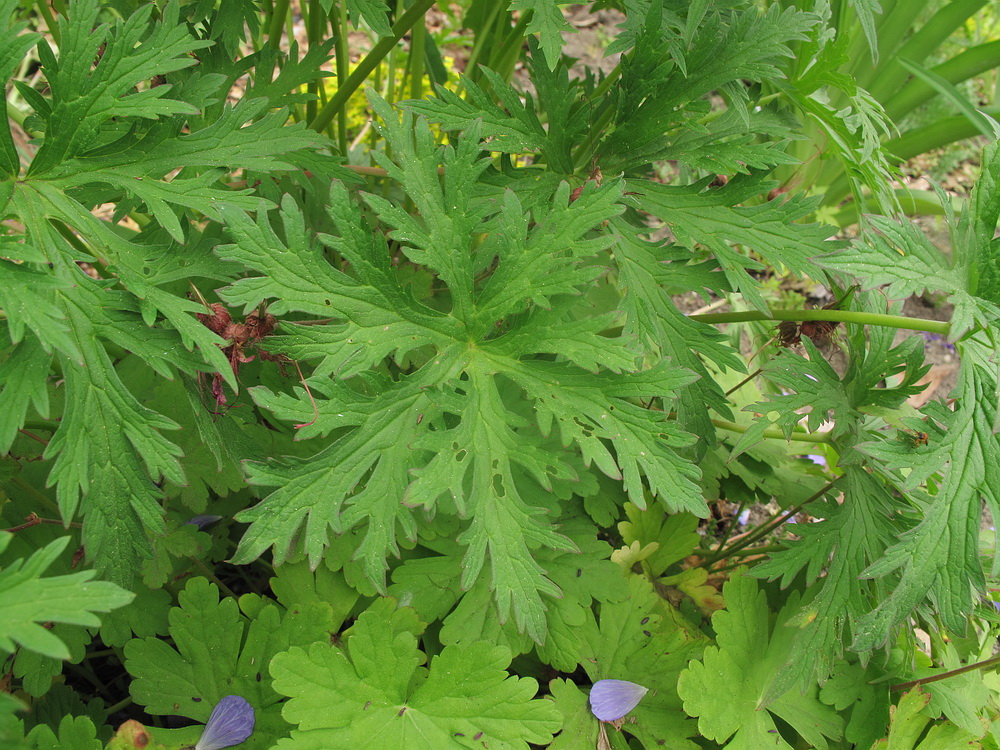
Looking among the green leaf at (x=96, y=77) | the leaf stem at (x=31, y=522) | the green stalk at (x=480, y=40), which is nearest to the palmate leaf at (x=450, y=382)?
the green leaf at (x=96, y=77)

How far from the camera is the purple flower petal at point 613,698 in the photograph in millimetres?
1223

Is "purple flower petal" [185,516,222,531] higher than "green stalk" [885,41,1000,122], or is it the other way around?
"green stalk" [885,41,1000,122]

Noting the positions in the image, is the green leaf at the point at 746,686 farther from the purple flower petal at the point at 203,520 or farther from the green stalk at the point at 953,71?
the green stalk at the point at 953,71

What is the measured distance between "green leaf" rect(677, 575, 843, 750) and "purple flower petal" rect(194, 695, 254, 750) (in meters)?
0.70

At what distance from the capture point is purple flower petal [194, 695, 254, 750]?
109 centimetres

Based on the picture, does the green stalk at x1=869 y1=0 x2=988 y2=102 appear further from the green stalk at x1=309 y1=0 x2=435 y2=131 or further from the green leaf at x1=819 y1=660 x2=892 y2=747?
the green leaf at x1=819 y1=660 x2=892 y2=747

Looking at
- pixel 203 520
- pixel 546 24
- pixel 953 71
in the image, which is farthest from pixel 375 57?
pixel 953 71

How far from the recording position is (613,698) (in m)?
1.24

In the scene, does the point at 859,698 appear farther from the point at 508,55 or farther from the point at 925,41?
the point at 925,41

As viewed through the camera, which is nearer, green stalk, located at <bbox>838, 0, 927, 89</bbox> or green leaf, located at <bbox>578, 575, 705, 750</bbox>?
green leaf, located at <bbox>578, 575, 705, 750</bbox>

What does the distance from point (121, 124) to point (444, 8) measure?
1040 millimetres

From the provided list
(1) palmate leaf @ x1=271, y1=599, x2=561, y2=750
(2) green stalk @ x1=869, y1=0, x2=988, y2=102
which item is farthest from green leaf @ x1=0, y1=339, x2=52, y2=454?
(2) green stalk @ x1=869, y1=0, x2=988, y2=102

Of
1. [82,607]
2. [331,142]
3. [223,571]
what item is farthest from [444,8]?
[82,607]

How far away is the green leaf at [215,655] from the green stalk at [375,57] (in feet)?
2.85
